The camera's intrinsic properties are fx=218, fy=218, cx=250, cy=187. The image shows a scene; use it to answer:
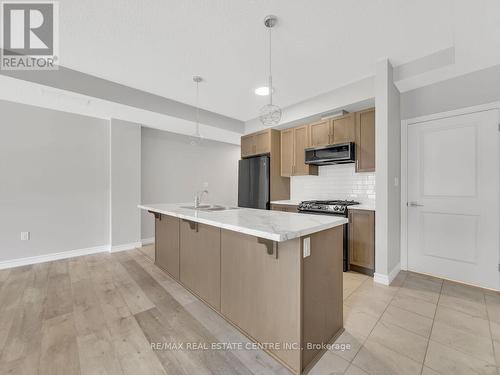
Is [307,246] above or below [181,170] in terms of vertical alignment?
below

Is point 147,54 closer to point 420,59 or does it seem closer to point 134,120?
point 134,120

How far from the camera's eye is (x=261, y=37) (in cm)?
219

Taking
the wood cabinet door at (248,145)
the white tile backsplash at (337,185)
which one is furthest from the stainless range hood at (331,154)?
the wood cabinet door at (248,145)

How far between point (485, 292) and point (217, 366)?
2.97m

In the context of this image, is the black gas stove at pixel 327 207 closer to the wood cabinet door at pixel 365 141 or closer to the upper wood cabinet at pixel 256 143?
the wood cabinet door at pixel 365 141

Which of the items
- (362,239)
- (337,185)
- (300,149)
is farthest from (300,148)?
(362,239)

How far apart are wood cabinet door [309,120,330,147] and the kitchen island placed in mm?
2138

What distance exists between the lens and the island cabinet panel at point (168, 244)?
276 centimetres

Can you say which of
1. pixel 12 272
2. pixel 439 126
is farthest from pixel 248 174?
pixel 12 272

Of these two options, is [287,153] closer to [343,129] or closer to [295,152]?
[295,152]

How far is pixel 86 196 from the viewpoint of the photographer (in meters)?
3.80

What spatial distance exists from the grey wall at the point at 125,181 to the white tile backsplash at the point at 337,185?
3173 mm

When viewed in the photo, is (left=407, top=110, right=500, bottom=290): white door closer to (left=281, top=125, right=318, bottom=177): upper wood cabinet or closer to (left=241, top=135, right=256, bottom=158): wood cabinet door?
(left=281, top=125, right=318, bottom=177): upper wood cabinet

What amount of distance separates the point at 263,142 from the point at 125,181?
274 cm
